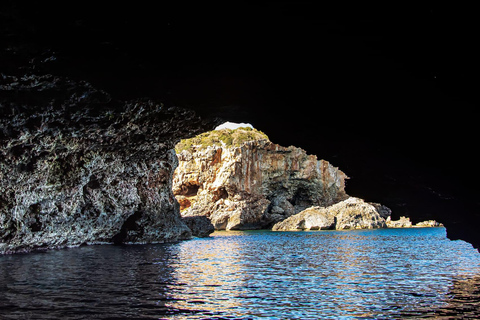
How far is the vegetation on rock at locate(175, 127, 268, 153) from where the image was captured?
331 ft

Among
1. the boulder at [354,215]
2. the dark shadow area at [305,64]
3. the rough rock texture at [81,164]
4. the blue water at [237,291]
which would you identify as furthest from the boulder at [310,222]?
the dark shadow area at [305,64]

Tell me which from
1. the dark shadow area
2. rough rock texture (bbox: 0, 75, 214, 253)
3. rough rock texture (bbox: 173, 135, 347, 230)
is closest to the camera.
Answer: the dark shadow area

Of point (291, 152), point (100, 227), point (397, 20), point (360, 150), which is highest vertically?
point (291, 152)

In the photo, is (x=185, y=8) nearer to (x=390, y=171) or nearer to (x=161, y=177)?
(x=390, y=171)

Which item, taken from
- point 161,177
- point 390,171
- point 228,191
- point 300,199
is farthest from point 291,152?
point 390,171

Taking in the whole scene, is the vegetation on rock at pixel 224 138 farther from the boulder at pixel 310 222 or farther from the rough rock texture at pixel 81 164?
the rough rock texture at pixel 81 164

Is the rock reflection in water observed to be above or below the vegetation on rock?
below

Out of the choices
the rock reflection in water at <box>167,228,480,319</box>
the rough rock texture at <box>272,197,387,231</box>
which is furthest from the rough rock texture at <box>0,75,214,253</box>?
the rough rock texture at <box>272,197,387,231</box>

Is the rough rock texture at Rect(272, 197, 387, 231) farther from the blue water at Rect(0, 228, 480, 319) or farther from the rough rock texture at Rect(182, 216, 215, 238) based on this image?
the blue water at Rect(0, 228, 480, 319)

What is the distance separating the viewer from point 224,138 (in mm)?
103375

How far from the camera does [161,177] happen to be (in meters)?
44.4

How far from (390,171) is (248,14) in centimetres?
977

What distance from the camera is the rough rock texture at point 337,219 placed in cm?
8406

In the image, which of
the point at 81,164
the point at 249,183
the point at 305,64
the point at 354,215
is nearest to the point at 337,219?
the point at 354,215
